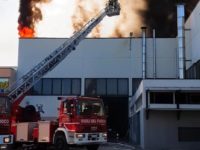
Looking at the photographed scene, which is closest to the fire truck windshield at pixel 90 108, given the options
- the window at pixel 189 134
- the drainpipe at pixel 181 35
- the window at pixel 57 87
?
the window at pixel 189 134

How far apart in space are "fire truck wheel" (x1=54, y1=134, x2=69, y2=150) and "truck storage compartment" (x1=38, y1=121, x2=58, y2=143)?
2.35ft

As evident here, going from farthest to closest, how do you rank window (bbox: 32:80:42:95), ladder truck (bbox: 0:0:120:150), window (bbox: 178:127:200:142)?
1. window (bbox: 32:80:42:95)
2. window (bbox: 178:127:200:142)
3. ladder truck (bbox: 0:0:120:150)

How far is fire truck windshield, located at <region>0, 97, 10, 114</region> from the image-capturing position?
20.4 meters

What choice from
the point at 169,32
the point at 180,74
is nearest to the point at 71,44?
the point at 180,74

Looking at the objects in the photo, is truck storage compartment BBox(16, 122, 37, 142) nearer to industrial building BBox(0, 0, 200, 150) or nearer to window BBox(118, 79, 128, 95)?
industrial building BBox(0, 0, 200, 150)

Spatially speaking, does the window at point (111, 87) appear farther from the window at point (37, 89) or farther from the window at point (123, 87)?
the window at point (37, 89)

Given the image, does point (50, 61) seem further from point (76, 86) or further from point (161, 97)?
point (76, 86)

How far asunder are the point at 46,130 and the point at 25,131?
1.63 m

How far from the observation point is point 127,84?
51.1 m

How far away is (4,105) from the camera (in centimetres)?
2056

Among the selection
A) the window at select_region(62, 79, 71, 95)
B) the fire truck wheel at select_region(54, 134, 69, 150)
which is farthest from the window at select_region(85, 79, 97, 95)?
the fire truck wheel at select_region(54, 134, 69, 150)

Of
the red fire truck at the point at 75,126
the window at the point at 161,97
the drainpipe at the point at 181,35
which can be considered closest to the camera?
the red fire truck at the point at 75,126

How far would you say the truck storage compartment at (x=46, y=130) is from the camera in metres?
24.2

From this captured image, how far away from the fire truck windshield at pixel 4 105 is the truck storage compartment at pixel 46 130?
4159 millimetres
